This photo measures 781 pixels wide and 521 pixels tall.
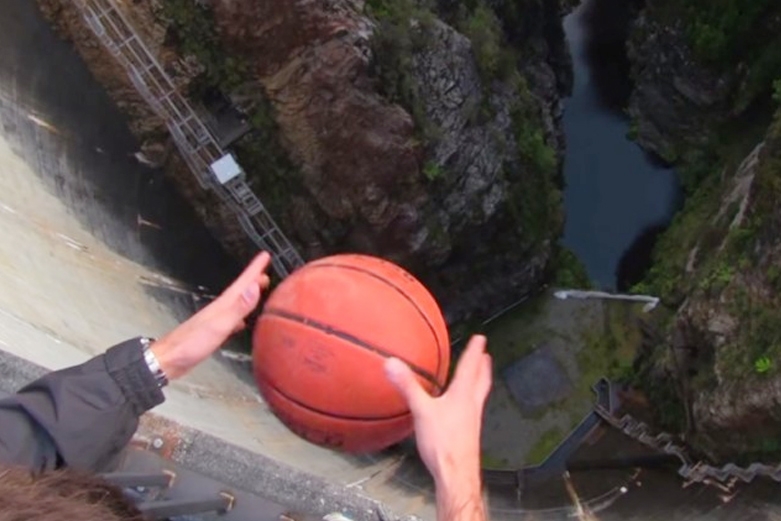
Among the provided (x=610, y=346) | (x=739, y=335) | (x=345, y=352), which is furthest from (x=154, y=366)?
(x=610, y=346)

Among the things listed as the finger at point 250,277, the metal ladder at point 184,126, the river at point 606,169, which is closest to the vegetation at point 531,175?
the river at point 606,169

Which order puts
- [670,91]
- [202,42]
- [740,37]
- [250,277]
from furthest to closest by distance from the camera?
[670,91] → [740,37] → [202,42] → [250,277]

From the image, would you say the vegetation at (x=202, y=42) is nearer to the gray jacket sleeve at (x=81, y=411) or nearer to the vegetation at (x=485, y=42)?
the vegetation at (x=485, y=42)

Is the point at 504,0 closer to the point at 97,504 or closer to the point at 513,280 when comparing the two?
the point at 513,280

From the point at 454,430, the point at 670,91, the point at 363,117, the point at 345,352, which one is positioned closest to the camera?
the point at 454,430

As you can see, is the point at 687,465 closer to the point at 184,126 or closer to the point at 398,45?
the point at 398,45

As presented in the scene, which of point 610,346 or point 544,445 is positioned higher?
point 610,346

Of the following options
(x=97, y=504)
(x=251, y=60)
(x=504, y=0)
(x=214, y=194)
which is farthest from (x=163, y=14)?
(x=97, y=504)
